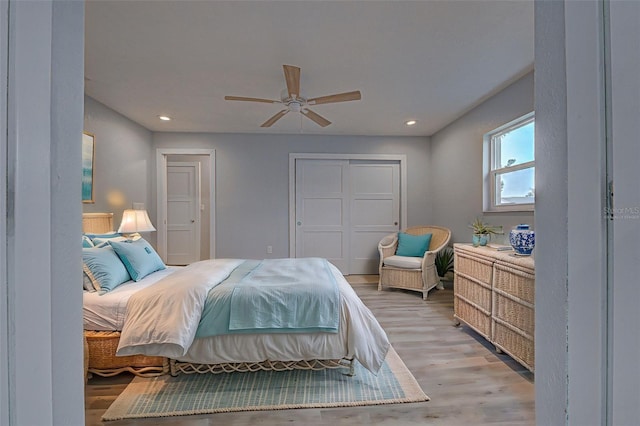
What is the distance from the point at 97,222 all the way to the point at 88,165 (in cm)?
63

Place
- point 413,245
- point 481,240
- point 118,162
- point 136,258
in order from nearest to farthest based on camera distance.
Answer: point 136,258, point 481,240, point 118,162, point 413,245

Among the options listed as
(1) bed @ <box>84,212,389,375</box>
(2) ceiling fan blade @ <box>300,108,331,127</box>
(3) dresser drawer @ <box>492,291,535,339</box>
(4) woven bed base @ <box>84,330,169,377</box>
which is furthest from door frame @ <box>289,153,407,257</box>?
(4) woven bed base @ <box>84,330,169,377</box>

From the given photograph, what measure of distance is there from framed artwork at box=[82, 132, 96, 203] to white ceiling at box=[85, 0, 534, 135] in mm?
497

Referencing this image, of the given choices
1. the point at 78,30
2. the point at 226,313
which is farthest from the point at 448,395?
the point at 78,30

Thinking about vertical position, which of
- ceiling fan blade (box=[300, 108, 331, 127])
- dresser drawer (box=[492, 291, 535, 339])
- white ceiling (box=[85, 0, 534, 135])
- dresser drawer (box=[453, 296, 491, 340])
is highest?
white ceiling (box=[85, 0, 534, 135])

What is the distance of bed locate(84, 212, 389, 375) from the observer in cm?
183

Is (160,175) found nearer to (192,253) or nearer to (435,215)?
(192,253)

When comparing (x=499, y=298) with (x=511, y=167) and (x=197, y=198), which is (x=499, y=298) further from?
(x=197, y=198)

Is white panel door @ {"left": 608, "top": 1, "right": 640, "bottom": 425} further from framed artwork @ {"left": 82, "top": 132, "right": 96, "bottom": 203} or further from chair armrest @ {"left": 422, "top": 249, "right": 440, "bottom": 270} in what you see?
framed artwork @ {"left": 82, "top": 132, "right": 96, "bottom": 203}

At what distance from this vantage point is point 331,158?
16.1 ft

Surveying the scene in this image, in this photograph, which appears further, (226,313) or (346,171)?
(346,171)

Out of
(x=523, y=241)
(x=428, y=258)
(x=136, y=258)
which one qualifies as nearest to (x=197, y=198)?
(x=136, y=258)

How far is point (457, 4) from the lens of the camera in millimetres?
1802

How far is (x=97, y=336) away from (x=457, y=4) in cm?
316
